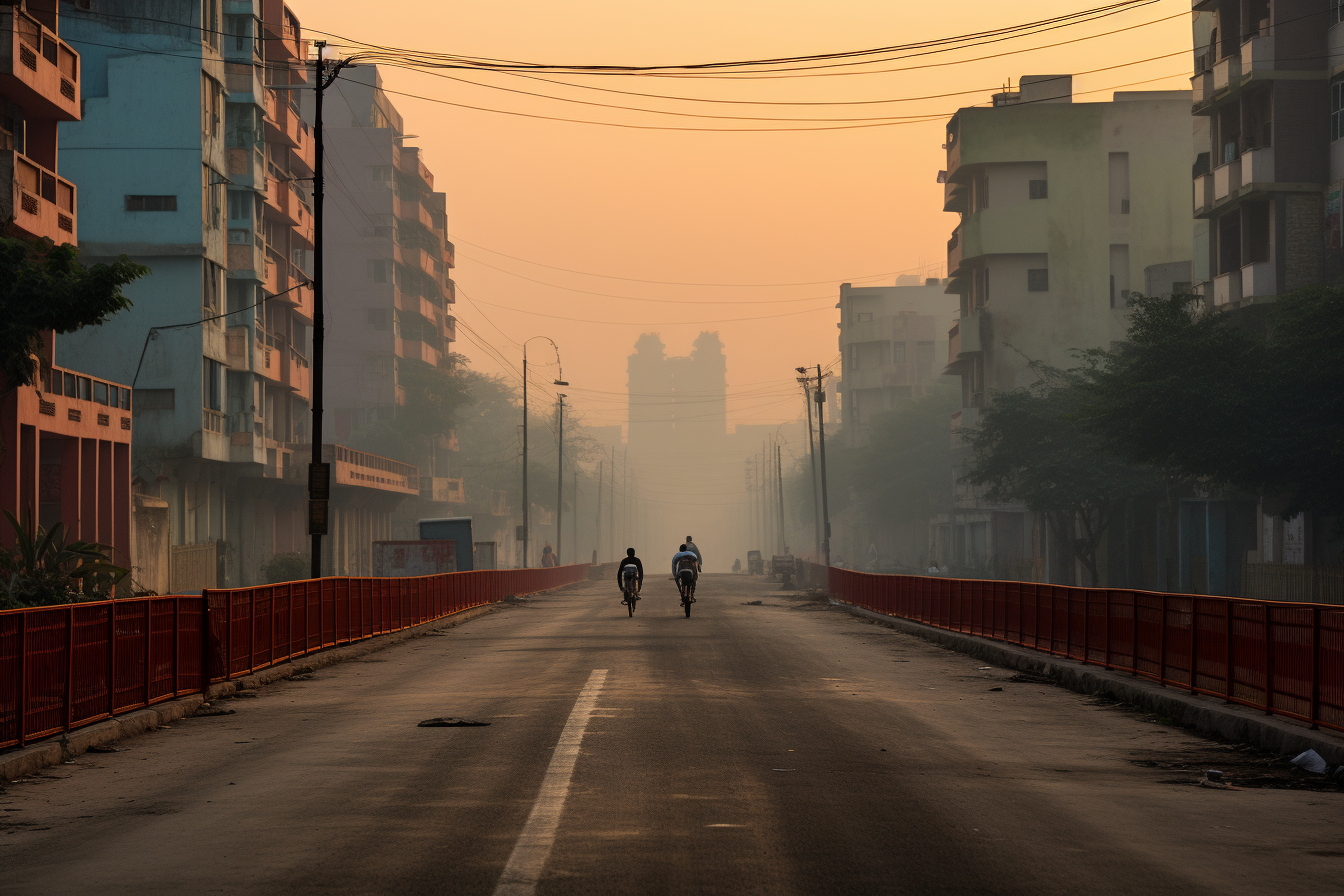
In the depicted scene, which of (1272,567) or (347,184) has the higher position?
(347,184)

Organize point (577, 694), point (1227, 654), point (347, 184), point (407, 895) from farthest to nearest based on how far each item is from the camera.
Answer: point (347, 184) < point (577, 694) < point (1227, 654) < point (407, 895)

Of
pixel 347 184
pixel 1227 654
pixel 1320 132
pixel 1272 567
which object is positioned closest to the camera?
pixel 1227 654

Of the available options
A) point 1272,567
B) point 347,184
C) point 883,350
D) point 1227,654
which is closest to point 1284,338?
point 1272,567

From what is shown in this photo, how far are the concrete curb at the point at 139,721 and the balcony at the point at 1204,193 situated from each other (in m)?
37.5

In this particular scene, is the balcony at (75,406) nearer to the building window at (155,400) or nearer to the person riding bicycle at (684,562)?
the building window at (155,400)

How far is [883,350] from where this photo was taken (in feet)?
449

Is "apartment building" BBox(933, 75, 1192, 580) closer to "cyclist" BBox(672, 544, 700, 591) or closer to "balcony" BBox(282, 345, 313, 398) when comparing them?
"balcony" BBox(282, 345, 313, 398)

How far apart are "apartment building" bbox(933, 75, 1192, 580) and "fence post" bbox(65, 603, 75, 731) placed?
219 feet

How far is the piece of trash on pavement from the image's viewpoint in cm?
1130

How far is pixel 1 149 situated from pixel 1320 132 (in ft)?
124

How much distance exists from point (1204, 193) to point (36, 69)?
3766 cm

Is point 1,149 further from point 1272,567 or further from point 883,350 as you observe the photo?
point 883,350

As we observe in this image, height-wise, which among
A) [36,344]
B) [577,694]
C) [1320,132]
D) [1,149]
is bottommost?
[577,694]

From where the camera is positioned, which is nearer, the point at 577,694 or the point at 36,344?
the point at 577,694
